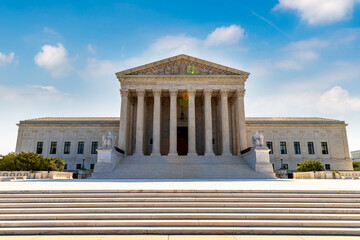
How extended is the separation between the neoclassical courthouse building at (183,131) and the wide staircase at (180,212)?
16.1m

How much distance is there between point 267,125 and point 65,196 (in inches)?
1930

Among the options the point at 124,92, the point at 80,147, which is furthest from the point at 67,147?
the point at 124,92

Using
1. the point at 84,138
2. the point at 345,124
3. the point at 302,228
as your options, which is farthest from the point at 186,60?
the point at 345,124

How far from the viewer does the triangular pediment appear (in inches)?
1505

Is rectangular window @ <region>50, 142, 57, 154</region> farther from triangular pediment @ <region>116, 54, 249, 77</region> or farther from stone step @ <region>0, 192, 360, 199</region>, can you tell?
stone step @ <region>0, 192, 360, 199</region>

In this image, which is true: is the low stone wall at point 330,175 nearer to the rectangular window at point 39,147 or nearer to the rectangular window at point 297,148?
the rectangular window at point 297,148

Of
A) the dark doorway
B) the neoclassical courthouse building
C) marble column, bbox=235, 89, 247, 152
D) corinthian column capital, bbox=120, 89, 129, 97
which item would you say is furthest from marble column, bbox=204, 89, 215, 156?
corinthian column capital, bbox=120, 89, 129, 97

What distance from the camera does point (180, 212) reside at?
979cm

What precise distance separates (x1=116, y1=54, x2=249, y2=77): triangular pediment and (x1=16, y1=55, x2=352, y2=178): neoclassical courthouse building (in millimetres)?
148

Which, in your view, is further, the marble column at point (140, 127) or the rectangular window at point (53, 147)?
the rectangular window at point (53, 147)

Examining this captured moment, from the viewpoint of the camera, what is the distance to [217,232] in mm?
8383

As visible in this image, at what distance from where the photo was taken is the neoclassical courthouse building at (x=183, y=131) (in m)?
32.0
